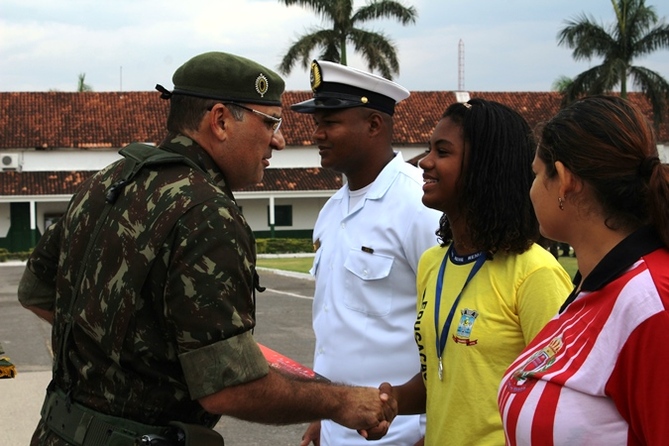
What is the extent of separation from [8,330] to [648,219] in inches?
515

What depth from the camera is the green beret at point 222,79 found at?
9.10ft

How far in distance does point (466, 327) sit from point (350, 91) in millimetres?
1577

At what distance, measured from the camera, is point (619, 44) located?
35.4m

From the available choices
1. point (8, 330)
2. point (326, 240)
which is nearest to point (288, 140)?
point (8, 330)

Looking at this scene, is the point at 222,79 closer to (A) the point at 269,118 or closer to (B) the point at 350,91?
(A) the point at 269,118

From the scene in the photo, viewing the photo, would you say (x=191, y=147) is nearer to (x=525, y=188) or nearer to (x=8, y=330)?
(x=525, y=188)

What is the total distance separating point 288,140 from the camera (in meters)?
48.9

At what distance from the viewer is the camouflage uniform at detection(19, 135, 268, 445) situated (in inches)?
95.0

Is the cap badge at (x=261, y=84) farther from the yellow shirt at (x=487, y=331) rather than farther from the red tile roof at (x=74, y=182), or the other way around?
A: the red tile roof at (x=74, y=182)

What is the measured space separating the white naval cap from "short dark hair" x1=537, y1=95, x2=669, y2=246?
1868 mm

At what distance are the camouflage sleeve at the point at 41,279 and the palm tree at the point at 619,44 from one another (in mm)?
34349

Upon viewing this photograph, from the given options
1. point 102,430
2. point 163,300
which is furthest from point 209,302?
point 102,430

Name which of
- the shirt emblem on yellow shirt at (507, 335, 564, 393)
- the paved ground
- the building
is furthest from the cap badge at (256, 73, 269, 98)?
the building

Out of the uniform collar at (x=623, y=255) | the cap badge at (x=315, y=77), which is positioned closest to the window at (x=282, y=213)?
the cap badge at (x=315, y=77)
